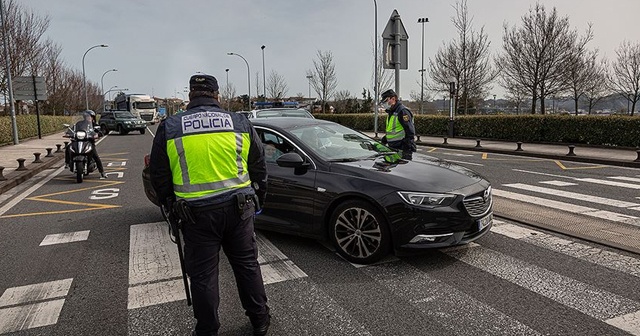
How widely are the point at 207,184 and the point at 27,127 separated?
94.1 feet

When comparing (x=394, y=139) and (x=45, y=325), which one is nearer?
(x=45, y=325)

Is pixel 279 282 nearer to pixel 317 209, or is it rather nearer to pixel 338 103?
pixel 317 209

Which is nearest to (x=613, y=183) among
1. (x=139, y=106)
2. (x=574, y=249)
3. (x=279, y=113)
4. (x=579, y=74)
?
(x=574, y=249)

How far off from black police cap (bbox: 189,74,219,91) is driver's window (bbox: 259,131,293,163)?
2207 mm

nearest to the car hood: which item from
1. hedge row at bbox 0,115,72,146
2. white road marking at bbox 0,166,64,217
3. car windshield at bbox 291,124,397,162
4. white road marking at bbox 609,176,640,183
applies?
car windshield at bbox 291,124,397,162

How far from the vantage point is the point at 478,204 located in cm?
450

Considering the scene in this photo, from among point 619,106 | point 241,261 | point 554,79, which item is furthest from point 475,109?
point 241,261

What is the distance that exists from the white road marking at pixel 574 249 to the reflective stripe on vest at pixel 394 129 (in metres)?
2.59

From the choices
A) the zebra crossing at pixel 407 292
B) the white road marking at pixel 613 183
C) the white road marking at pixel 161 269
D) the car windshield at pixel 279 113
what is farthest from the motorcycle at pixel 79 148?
the white road marking at pixel 613 183

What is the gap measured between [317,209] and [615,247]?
3.26m

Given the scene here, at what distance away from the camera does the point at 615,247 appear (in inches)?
195

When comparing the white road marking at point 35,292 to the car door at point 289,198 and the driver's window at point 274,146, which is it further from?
the driver's window at point 274,146

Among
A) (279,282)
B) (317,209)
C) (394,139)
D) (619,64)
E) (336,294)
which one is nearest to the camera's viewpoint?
(336,294)

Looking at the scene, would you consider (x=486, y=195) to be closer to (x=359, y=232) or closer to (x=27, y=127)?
(x=359, y=232)
